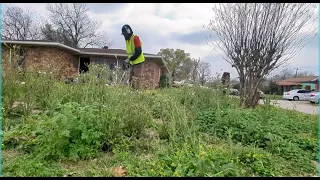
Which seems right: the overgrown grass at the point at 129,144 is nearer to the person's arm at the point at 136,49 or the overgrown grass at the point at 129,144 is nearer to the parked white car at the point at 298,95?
the person's arm at the point at 136,49

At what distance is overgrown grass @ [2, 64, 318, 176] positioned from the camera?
2.23m

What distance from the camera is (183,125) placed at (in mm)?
3059

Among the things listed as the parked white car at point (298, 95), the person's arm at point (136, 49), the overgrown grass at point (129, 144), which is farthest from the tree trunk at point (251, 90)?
the parked white car at point (298, 95)

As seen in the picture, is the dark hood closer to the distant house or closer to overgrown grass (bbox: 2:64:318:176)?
overgrown grass (bbox: 2:64:318:176)

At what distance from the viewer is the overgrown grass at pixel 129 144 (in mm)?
2232

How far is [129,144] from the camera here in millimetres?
2871

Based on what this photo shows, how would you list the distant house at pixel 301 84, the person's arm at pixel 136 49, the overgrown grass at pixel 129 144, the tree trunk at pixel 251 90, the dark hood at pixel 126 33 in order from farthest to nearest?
the distant house at pixel 301 84 < the tree trunk at pixel 251 90 < the person's arm at pixel 136 49 < the dark hood at pixel 126 33 < the overgrown grass at pixel 129 144

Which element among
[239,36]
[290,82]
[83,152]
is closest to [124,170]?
[83,152]

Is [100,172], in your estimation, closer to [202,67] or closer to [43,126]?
[43,126]

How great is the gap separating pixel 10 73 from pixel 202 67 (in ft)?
14.4

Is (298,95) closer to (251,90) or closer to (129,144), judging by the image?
(251,90)

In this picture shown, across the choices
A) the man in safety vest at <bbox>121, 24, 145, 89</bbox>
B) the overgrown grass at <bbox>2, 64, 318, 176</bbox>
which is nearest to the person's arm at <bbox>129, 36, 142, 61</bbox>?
the man in safety vest at <bbox>121, 24, 145, 89</bbox>

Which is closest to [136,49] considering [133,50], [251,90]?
[133,50]

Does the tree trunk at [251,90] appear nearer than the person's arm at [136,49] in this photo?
No
